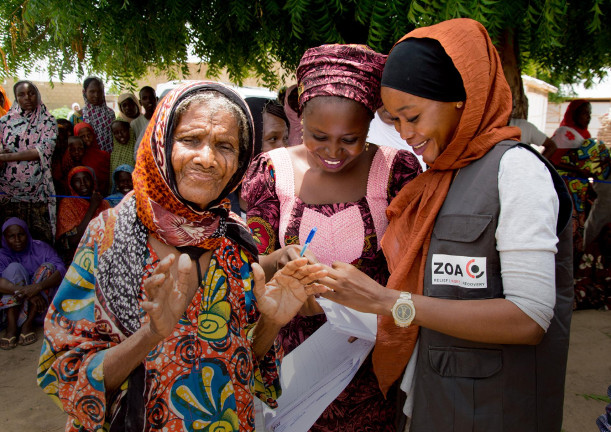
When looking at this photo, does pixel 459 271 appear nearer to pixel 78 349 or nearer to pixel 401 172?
pixel 401 172

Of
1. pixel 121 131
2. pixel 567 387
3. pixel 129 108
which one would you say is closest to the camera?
pixel 567 387

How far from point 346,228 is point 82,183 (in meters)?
5.20

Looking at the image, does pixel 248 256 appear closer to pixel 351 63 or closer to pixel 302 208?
pixel 302 208

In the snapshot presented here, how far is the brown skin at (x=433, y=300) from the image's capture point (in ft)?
4.42

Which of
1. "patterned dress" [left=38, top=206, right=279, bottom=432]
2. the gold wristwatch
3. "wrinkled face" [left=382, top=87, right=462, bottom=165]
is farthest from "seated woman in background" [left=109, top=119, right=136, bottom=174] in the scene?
the gold wristwatch

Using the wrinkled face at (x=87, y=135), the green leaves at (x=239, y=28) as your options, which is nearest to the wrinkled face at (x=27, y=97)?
the wrinkled face at (x=87, y=135)

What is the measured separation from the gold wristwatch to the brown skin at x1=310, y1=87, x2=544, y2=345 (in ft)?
0.05

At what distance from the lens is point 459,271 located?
1.41 meters

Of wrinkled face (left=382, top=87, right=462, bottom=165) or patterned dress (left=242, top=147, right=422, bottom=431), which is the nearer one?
wrinkled face (left=382, top=87, right=462, bottom=165)

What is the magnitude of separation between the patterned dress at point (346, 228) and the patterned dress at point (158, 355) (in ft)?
1.21

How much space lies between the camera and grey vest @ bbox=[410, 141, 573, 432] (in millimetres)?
1386

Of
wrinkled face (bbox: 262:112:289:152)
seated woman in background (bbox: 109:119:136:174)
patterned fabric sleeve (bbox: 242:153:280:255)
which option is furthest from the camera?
seated woman in background (bbox: 109:119:136:174)

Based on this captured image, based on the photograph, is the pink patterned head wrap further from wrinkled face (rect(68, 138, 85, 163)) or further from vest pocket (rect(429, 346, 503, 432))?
wrinkled face (rect(68, 138, 85, 163))

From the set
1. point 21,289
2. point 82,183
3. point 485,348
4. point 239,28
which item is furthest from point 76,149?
point 485,348
